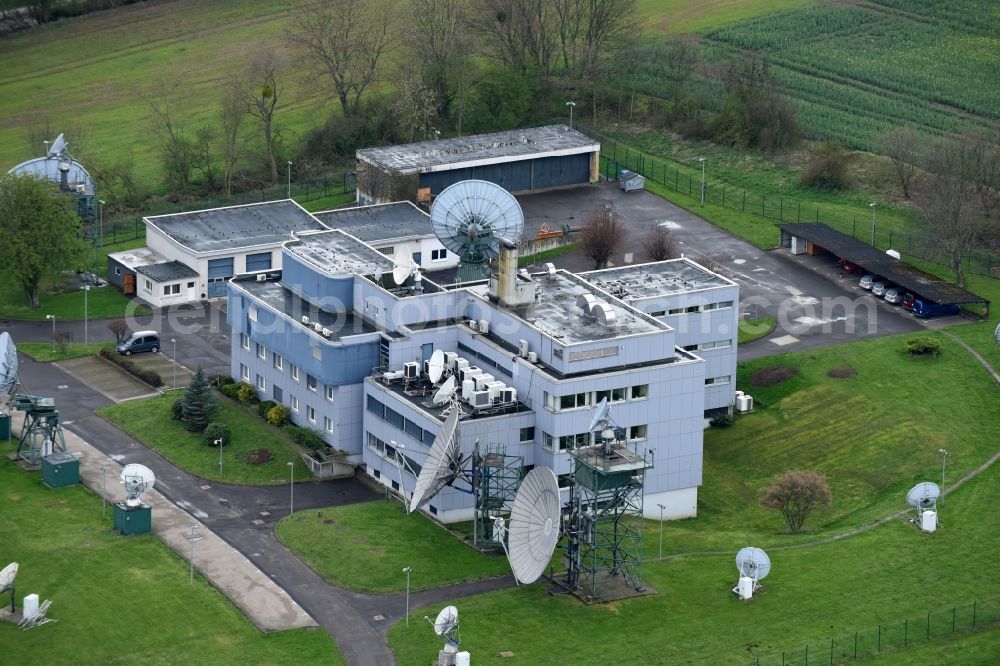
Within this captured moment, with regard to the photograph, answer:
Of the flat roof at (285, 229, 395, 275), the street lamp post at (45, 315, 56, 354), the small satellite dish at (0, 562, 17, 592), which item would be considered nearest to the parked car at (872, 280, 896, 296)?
the flat roof at (285, 229, 395, 275)

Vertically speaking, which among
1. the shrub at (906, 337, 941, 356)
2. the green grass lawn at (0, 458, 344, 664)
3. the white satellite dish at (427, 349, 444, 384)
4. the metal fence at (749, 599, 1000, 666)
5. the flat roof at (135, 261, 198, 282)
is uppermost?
the white satellite dish at (427, 349, 444, 384)

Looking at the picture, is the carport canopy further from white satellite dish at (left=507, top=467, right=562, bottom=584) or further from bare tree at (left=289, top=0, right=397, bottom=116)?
white satellite dish at (left=507, top=467, right=562, bottom=584)

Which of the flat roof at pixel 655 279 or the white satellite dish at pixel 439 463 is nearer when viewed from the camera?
the white satellite dish at pixel 439 463

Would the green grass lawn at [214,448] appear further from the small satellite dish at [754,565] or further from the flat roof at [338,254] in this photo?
the small satellite dish at [754,565]

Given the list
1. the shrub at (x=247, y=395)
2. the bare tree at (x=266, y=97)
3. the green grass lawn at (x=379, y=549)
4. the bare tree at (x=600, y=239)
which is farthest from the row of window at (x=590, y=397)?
the bare tree at (x=266, y=97)

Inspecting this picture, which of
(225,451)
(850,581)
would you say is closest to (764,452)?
(850,581)

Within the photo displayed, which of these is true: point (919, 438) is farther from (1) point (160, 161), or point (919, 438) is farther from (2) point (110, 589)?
(1) point (160, 161)
